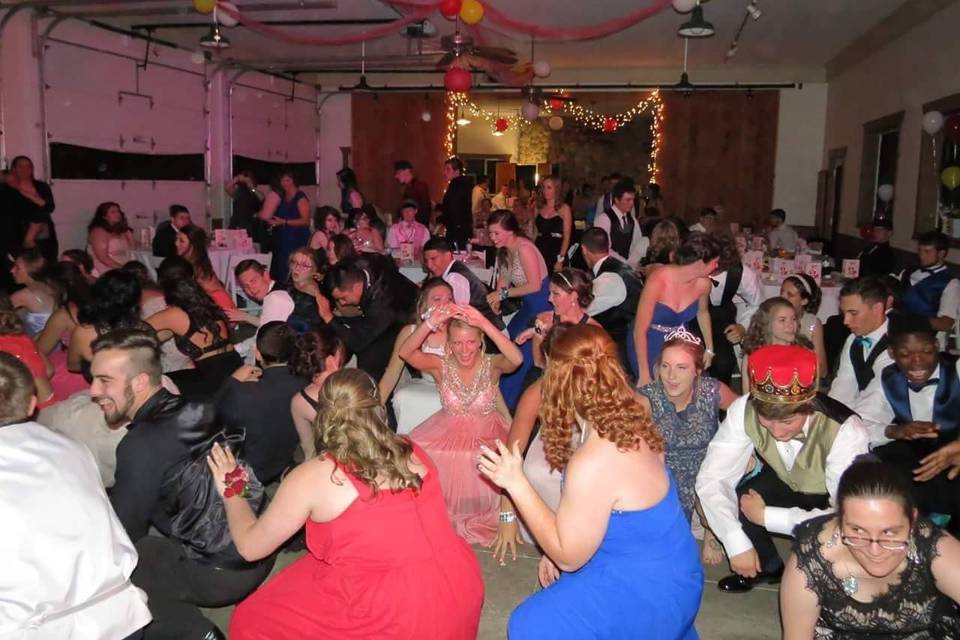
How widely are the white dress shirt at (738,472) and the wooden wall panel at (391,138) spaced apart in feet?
40.7

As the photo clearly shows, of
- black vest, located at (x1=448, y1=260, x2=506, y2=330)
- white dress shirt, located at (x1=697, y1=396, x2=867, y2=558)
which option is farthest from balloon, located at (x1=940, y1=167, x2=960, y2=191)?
white dress shirt, located at (x1=697, y1=396, x2=867, y2=558)

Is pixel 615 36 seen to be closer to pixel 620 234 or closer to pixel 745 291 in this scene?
pixel 620 234

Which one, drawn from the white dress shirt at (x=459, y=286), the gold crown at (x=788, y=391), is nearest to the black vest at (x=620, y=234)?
the white dress shirt at (x=459, y=286)

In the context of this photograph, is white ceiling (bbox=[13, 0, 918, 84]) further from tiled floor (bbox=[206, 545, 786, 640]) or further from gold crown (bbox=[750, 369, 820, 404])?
gold crown (bbox=[750, 369, 820, 404])

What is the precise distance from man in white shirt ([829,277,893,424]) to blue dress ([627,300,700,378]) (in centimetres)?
80

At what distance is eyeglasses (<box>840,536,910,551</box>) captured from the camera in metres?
1.93

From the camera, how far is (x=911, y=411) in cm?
342

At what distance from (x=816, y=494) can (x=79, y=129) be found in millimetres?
8493

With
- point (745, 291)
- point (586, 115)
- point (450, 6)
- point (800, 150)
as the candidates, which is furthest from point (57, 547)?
point (586, 115)

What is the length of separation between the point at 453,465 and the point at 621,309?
1.68 meters

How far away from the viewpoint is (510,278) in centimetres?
575

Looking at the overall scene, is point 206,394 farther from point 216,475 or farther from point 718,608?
point 718,608

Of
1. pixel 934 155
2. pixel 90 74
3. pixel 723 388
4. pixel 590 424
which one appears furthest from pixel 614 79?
pixel 590 424

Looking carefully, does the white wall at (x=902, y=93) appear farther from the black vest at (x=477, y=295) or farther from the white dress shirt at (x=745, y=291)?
the black vest at (x=477, y=295)
